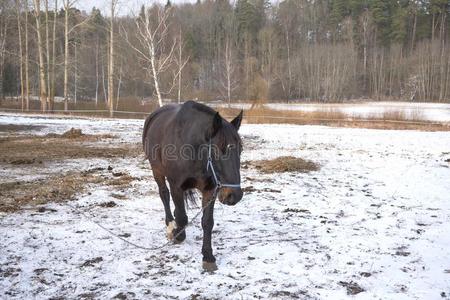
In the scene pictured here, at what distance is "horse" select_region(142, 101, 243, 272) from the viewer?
402 cm

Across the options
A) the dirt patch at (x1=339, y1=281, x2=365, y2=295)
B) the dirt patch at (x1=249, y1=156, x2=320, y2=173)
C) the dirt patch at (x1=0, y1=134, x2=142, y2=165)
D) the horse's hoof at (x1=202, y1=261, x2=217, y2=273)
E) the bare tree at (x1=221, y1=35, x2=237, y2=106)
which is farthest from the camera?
the bare tree at (x1=221, y1=35, x2=237, y2=106)

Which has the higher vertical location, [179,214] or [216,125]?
[216,125]

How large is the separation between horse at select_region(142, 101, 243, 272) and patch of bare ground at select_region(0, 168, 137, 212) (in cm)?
→ 248

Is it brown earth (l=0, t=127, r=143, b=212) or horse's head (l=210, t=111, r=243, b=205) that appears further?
brown earth (l=0, t=127, r=143, b=212)

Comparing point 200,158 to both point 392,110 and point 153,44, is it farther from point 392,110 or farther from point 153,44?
point 392,110

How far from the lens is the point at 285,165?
32.4 feet

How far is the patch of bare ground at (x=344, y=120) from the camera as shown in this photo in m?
22.0

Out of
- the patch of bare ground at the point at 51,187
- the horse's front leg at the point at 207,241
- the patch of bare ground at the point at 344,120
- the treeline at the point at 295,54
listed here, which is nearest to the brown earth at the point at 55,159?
the patch of bare ground at the point at 51,187

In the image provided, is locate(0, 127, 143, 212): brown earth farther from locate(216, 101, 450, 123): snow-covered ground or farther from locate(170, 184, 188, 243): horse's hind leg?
locate(216, 101, 450, 123): snow-covered ground

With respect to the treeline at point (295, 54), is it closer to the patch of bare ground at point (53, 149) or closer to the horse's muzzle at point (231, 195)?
the patch of bare ground at point (53, 149)

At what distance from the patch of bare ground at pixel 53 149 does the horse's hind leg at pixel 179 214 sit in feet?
20.7

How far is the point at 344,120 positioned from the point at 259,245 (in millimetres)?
20185

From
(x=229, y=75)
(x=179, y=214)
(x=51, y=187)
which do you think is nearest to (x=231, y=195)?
(x=179, y=214)

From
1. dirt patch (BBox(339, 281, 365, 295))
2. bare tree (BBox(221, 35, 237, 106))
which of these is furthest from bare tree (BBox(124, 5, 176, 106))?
dirt patch (BBox(339, 281, 365, 295))
